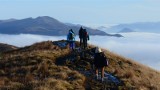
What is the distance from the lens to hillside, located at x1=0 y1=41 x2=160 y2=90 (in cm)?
2802

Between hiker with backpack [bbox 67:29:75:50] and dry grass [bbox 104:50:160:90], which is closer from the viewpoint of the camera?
dry grass [bbox 104:50:160:90]

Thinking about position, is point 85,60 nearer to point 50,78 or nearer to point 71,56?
point 71,56

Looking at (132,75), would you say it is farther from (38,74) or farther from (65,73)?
(38,74)

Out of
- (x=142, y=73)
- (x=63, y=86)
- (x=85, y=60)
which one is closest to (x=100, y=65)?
(x=63, y=86)

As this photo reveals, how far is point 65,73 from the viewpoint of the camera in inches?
1218

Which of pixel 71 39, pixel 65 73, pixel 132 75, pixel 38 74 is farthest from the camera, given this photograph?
pixel 71 39

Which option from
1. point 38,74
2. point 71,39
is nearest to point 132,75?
point 38,74

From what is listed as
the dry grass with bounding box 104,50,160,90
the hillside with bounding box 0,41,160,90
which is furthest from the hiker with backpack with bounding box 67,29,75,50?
the dry grass with bounding box 104,50,160,90

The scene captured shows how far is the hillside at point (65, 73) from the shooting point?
2802 cm

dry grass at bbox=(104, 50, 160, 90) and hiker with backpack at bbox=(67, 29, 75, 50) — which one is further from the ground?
hiker with backpack at bbox=(67, 29, 75, 50)

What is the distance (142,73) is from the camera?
122 feet

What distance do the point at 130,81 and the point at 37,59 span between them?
8.12 metres

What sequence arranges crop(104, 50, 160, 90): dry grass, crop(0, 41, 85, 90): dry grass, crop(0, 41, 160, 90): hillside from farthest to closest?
1. crop(104, 50, 160, 90): dry grass
2. crop(0, 41, 160, 90): hillside
3. crop(0, 41, 85, 90): dry grass

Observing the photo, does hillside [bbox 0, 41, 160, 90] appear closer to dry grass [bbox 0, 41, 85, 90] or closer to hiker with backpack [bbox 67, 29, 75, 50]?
dry grass [bbox 0, 41, 85, 90]
